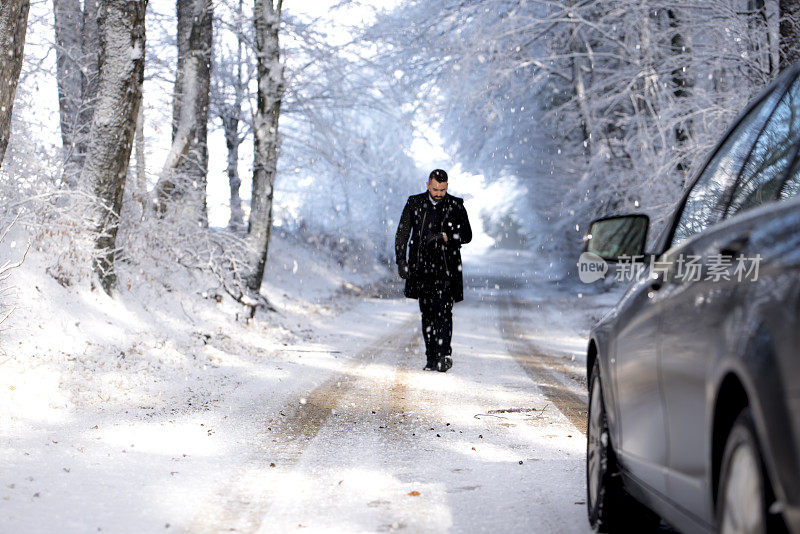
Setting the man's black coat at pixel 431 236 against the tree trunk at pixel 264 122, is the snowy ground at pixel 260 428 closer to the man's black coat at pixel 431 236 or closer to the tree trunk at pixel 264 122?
the man's black coat at pixel 431 236

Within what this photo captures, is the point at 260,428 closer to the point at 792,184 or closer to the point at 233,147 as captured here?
the point at 792,184

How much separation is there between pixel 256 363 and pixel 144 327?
139cm

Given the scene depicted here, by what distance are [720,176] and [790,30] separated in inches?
350

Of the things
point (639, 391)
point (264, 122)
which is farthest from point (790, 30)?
point (639, 391)

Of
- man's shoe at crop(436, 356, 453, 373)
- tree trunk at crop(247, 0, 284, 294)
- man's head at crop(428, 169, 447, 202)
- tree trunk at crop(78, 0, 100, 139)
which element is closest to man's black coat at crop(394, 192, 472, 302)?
man's head at crop(428, 169, 447, 202)

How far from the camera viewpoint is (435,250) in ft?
30.5

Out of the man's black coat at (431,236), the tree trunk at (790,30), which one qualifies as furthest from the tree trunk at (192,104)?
the tree trunk at (790,30)

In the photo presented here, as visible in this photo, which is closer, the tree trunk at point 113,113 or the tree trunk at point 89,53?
the tree trunk at point 113,113

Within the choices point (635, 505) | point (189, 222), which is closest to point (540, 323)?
point (189, 222)

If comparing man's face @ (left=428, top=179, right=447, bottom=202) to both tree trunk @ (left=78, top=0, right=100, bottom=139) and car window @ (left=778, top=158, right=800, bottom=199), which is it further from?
tree trunk @ (left=78, top=0, right=100, bottom=139)

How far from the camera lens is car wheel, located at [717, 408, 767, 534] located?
5.62ft

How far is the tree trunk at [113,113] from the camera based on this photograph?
959cm

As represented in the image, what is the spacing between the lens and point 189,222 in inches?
488

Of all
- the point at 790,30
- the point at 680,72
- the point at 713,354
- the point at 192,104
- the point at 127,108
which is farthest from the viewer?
the point at 680,72
